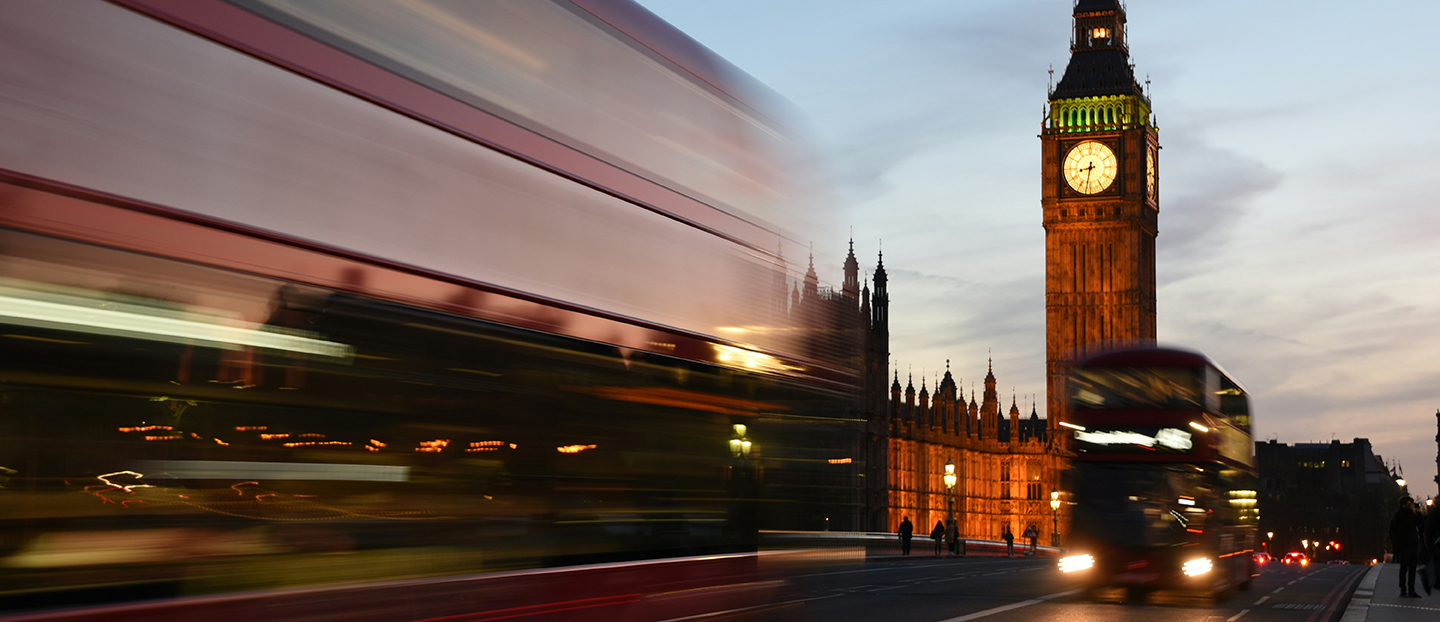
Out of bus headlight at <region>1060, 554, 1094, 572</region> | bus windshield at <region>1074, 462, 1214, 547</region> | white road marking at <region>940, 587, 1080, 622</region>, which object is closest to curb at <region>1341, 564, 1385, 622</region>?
bus windshield at <region>1074, 462, 1214, 547</region>

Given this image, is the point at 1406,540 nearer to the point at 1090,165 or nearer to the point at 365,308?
the point at 365,308

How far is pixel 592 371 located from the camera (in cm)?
543

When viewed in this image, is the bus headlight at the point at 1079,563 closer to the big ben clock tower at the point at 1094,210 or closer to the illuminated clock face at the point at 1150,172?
the big ben clock tower at the point at 1094,210

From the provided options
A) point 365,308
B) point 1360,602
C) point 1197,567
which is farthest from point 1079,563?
point 365,308

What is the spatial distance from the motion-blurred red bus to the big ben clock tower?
272 ft

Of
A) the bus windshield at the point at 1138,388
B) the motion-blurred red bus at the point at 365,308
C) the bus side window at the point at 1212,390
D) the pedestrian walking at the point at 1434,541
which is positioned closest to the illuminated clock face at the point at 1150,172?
the pedestrian walking at the point at 1434,541

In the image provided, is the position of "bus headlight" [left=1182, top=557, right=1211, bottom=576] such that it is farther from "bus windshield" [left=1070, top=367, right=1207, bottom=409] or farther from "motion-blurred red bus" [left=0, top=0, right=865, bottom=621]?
"motion-blurred red bus" [left=0, top=0, right=865, bottom=621]

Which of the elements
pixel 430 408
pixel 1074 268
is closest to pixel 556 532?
pixel 430 408

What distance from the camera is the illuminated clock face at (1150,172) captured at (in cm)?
8738

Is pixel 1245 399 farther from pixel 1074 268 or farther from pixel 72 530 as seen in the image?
pixel 1074 268

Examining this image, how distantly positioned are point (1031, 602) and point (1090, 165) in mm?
74487

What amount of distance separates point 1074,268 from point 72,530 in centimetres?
8817

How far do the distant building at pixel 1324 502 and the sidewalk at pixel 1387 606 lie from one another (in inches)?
3899

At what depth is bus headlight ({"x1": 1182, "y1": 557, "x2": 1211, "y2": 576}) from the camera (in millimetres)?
16734
